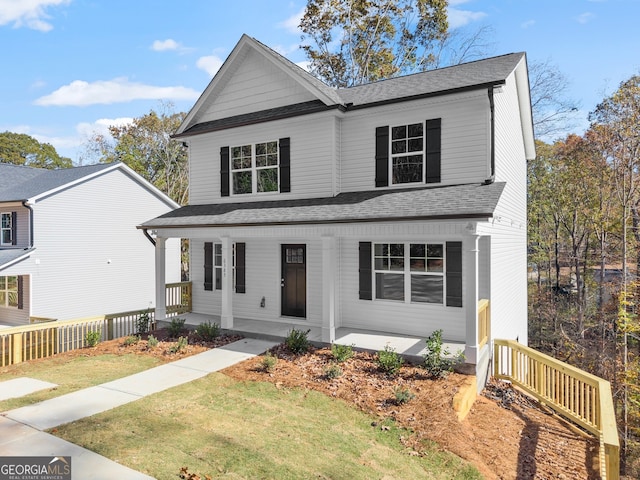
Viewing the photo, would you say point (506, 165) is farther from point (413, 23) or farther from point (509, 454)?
point (413, 23)

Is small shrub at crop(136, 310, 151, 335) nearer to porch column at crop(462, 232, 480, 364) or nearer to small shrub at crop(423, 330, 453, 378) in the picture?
small shrub at crop(423, 330, 453, 378)

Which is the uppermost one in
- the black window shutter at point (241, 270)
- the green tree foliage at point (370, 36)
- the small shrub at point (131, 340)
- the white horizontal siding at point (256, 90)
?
the green tree foliage at point (370, 36)

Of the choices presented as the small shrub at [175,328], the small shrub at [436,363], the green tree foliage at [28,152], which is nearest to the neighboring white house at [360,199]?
the small shrub at [436,363]

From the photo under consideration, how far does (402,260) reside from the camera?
1061 centimetres

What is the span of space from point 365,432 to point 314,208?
6.08 metres

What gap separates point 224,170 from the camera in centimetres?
1333

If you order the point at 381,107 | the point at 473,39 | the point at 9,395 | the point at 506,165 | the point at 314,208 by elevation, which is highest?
the point at 473,39

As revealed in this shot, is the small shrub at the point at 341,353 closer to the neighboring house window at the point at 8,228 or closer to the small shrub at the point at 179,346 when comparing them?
the small shrub at the point at 179,346

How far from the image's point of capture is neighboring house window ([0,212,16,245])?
1788 centimetres

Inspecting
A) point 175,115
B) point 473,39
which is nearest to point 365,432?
point 473,39

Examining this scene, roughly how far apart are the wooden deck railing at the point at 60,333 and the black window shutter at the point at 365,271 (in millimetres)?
6495

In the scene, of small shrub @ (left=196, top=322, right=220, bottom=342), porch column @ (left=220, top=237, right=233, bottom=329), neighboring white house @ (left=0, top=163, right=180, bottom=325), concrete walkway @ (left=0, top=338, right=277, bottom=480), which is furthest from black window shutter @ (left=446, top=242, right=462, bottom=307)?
neighboring white house @ (left=0, top=163, right=180, bottom=325)

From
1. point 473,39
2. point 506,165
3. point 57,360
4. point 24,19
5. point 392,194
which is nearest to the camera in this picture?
point 57,360

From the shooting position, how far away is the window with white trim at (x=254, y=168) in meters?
12.5
